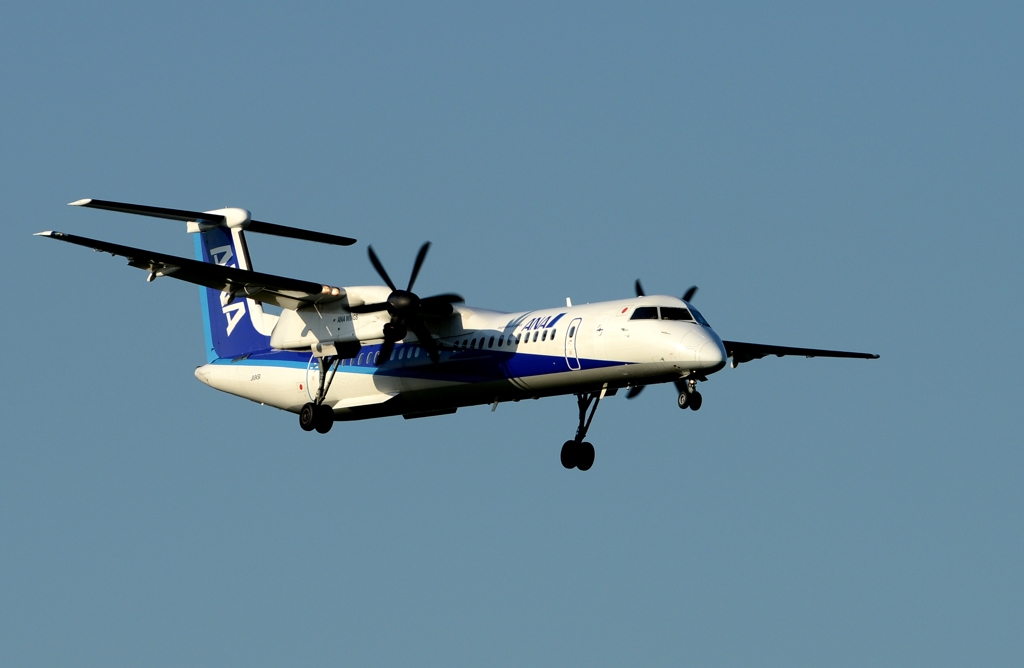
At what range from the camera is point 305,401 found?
32.2m

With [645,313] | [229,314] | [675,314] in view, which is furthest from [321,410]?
[675,314]

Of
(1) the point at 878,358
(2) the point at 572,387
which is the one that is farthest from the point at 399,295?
(1) the point at 878,358

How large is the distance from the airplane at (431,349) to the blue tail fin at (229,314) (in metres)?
0.53

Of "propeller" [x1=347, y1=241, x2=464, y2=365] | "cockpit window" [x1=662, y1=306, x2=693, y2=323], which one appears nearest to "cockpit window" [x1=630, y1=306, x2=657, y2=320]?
"cockpit window" [x1=662, y1=306, x2=693, y2=323]

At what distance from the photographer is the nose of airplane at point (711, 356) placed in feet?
87.9

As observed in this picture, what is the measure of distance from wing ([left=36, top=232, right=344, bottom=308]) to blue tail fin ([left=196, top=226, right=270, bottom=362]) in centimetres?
339

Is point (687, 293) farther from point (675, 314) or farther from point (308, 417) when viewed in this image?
point (308, 417)

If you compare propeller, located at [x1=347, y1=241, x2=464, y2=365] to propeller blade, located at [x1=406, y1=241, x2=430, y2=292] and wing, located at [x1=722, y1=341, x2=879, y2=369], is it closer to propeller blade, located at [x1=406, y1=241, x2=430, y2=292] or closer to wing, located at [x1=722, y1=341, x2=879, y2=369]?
propeller blade, located at [x1=406, y1=241, x2=430, y2=292]

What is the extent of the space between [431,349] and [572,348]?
2952mm

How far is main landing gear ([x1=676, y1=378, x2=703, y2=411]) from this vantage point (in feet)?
89.8

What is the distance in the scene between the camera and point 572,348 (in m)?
28.4

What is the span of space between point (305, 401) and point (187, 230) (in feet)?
20.4

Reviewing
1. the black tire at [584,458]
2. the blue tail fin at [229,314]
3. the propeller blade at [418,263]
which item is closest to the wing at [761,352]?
the black tire at [584,458]

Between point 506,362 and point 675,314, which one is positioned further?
point 506,362
